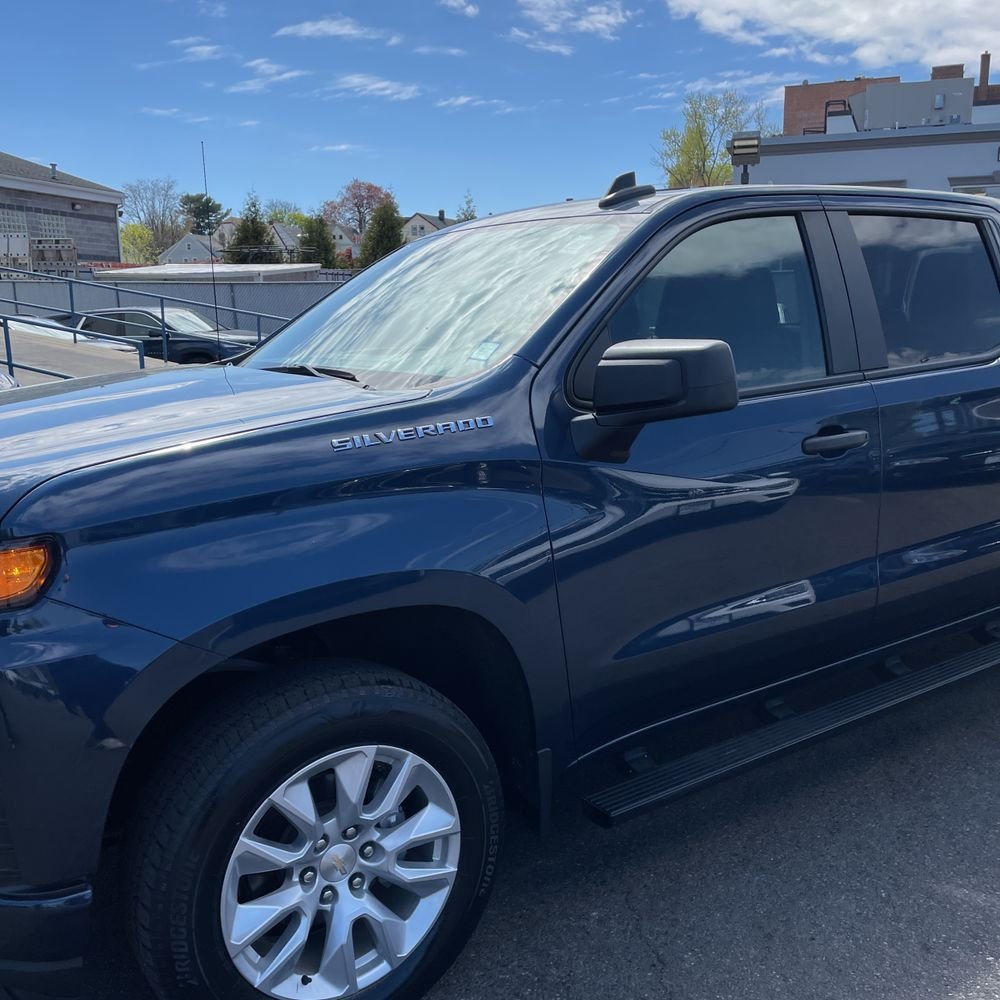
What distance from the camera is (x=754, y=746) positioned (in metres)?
2.82

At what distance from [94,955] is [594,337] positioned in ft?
6.61

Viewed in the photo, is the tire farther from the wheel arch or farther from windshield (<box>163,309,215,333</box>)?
windshield (<box>163,309,215,333</box>)

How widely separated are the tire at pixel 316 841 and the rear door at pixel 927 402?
5.23 feet

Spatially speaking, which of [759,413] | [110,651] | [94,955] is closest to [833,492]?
[759,413]

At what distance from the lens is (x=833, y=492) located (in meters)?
2.84

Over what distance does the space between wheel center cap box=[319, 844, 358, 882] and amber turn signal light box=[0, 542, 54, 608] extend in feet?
2.71

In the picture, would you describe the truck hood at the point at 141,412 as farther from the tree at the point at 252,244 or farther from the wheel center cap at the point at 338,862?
the tree at the point at 252,244

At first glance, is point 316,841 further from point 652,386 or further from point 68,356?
point 68,356

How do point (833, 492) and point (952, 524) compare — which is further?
point (952, 524)

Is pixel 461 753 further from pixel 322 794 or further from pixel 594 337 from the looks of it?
pixel 594 337

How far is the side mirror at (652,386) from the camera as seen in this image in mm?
2277

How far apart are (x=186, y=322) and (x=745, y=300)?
1612cm

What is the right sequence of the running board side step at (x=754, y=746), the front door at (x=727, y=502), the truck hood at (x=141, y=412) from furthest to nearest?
1. the running board side step at (x=754, y=746)
2. the front door at (x=727, y=502)
3. the truck hood at (x=141, y=412)

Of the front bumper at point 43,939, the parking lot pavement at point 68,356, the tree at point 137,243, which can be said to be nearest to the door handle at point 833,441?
the front bumper at point 43,939
